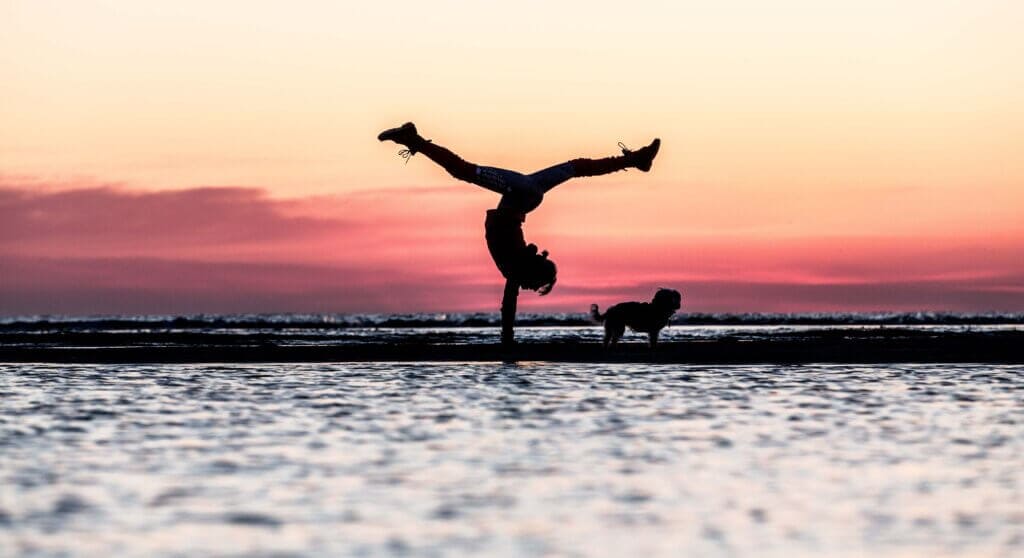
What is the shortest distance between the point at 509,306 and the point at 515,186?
6.69 feet

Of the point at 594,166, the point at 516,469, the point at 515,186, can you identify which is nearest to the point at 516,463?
the point at 516,469

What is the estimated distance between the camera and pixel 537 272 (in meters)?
19.8

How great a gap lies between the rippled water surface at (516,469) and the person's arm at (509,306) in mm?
4394

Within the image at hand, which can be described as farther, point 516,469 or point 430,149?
point 430,149

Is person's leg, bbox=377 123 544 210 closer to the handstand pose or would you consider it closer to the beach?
the handstand pose

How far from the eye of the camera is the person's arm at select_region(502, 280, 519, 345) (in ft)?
66.4

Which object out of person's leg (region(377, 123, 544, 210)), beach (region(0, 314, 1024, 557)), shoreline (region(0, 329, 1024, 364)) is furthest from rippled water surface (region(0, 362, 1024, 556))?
person's leg (region(377, 123, 544, 210))

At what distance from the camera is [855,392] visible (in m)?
14.8

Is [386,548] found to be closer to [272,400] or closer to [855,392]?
[272,400]

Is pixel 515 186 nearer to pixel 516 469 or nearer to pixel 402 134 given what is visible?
pixel 402 134

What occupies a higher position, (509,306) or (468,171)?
(468,171)

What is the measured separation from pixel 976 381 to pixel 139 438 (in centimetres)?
944

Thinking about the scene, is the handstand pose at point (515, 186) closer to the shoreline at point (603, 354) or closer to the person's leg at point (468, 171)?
the person's leg at point (468, 171)

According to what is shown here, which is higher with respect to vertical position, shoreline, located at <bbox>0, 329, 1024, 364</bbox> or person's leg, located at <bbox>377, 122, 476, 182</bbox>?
person's leg, located at <bbox>377, 122, 476, 182</bbox>
